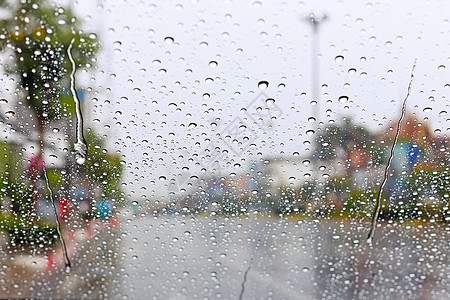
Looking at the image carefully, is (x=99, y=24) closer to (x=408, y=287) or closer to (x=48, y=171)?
(x=48, y=171)

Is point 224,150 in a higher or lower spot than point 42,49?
lower

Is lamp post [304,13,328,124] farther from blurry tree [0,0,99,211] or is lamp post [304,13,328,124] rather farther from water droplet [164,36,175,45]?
blurry tree [0,0,99,211]

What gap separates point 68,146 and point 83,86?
7.6 inches

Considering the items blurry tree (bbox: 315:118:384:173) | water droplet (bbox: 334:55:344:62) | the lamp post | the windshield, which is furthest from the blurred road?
water droplet (bbox: 334:55:344:62)

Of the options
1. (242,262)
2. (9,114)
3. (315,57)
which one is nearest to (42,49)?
(9,114)

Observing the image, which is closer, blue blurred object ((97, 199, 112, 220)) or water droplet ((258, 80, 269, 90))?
water droplet ((258, 80, 269, 90))

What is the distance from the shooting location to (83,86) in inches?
38.8

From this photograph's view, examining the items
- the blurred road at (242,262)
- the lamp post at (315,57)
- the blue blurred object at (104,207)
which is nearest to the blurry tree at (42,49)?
the blue blurred object at (104,207)

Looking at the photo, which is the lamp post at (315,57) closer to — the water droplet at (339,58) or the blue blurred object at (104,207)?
the water droplet at (339,58)

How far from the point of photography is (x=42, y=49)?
921 mm

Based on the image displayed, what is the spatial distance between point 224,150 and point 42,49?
53cm

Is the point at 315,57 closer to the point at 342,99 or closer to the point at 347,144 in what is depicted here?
the point at 342,99

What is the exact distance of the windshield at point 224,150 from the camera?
0.91 metres

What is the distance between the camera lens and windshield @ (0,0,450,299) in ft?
2.98
